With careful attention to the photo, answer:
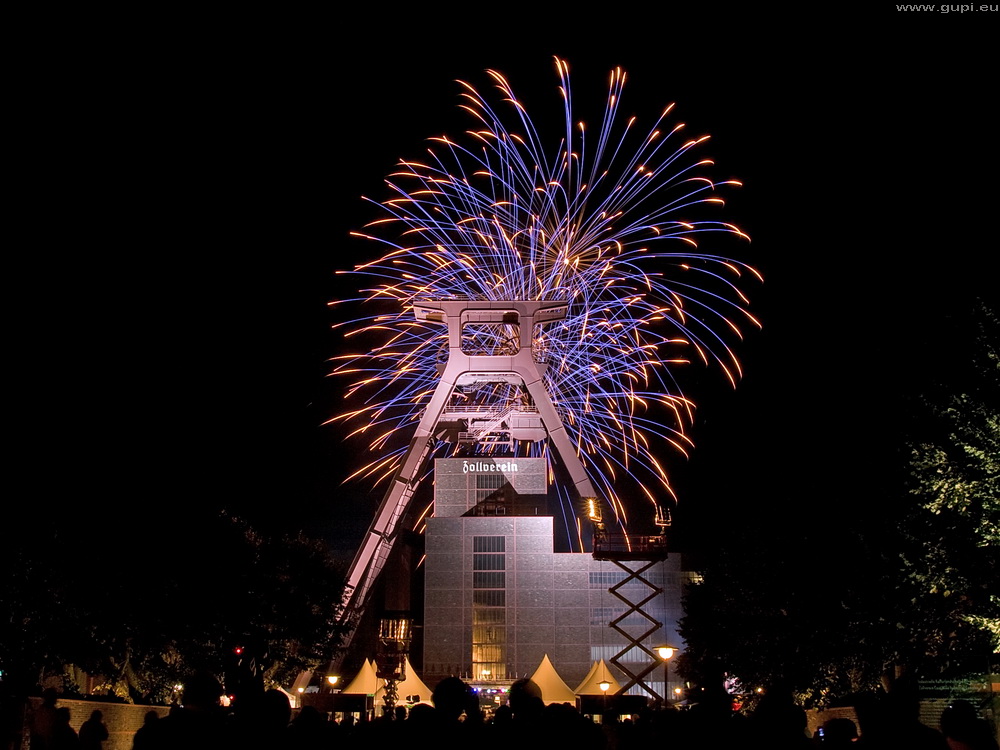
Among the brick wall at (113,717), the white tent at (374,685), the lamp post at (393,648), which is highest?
the lamp post at (393,648)

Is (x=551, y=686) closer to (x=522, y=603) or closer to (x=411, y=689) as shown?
(x=411, y=689)

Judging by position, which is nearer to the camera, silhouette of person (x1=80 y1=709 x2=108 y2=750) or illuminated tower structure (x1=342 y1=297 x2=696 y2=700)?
silhouette of person (x1=80 y1=709 x2=108 y2=750)

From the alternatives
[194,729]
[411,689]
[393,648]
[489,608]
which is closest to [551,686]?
[411,689]

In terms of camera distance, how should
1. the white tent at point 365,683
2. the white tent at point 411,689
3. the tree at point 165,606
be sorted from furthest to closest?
the white tent at point 411,689 < the white tent at point 365,683 < the tree at point 165,606

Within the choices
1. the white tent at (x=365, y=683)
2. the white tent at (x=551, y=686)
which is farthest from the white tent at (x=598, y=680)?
the white tent at (x=365, y=683)

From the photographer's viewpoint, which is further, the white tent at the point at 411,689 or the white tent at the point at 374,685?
the white tent at the point at 411,689

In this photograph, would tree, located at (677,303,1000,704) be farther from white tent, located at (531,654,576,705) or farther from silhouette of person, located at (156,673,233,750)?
white tent, located at (531,654,576,705)

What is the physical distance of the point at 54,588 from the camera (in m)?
28.0

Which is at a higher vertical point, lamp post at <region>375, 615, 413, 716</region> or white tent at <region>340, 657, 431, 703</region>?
lamp post at <region>375, 615, 413, 716</region>

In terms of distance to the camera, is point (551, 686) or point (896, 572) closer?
point (896, 572)

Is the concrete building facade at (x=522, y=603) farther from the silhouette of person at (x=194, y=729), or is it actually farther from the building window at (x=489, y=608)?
the silhouette of person at (x=194, y=729)

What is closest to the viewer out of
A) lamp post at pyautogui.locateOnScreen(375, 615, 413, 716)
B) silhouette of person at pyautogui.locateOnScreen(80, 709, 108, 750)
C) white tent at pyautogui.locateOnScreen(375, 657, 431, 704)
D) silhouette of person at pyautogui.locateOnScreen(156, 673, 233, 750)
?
silhouette of person at pyautogui.locateOnScreen(156, 673, 233, 750)

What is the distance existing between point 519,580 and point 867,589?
47.1 m

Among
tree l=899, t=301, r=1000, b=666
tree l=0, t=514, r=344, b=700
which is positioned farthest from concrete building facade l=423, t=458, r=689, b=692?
tree l=899, t=301, r=1000, b=666
